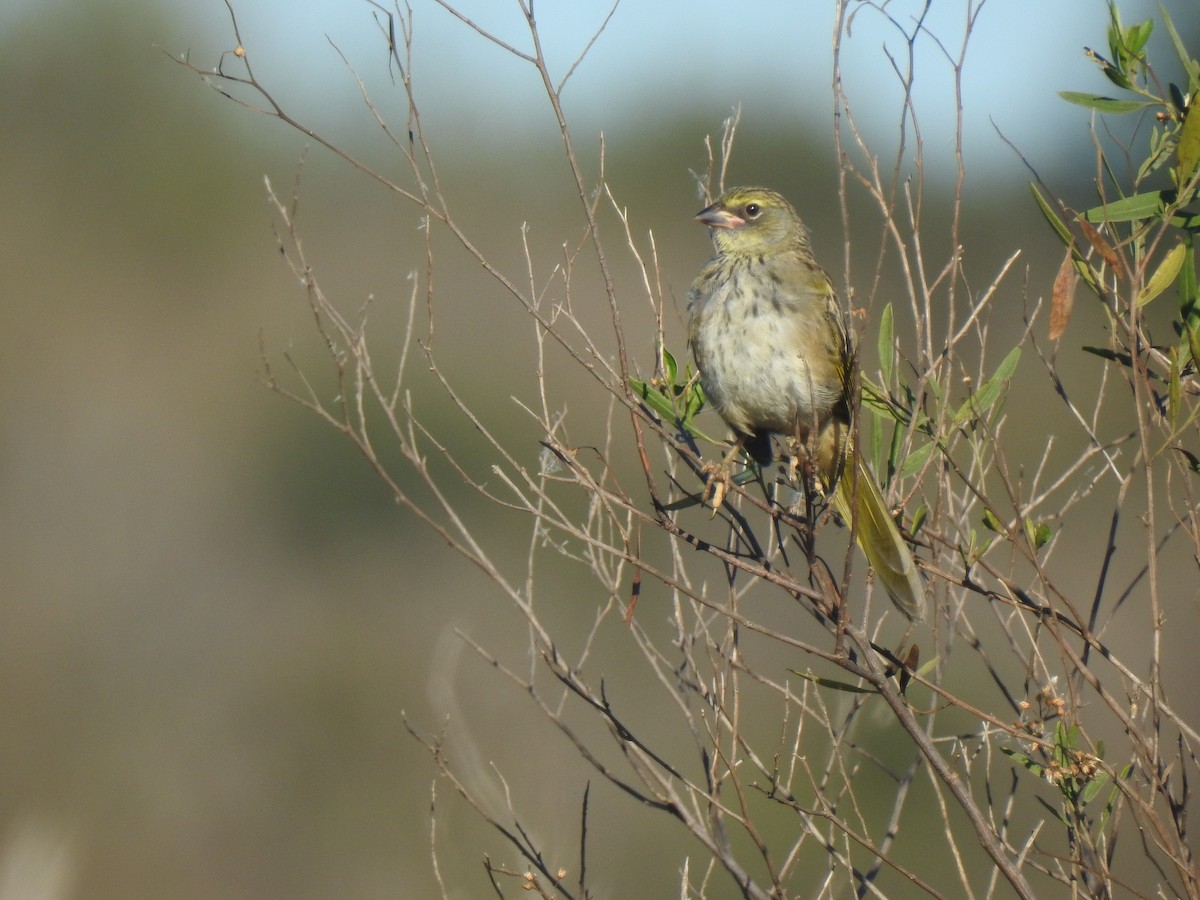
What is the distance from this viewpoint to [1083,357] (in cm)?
1434

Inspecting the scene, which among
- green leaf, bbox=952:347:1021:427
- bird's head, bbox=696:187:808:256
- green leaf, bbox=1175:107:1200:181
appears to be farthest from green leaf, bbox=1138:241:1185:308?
bird's head, bbox=696:187:808:256

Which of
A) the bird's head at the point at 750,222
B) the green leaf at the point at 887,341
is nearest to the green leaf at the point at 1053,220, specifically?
the green leaf at the point at 887,341

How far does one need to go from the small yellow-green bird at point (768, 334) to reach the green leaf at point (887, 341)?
494mm

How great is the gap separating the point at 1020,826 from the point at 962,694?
1.54m

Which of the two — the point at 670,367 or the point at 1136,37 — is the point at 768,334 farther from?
the point at 1136,37

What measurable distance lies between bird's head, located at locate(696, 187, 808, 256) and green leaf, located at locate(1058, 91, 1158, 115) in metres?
1.45

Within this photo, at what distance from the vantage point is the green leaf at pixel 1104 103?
9.51 feet

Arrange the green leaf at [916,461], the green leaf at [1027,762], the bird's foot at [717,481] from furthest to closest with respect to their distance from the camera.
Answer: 1. the bird's foot at [717,481]
2. the green leaf at [916,461]
3. the green leaf at [1027,762]

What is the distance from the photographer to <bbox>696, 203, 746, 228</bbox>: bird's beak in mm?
4324

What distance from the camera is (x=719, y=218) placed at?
4348 mm

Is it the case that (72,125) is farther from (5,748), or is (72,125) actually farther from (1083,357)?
(1083,357)

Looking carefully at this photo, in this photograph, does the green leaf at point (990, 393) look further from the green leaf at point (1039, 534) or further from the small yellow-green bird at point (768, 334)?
the small yellow-green bird at point (768, 334)

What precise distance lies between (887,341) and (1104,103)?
0.72 m

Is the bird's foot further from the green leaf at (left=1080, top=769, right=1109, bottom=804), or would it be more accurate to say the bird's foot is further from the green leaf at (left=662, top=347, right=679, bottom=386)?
the green leaf at (left=1080, top=769, right=1109, bottom=804)
